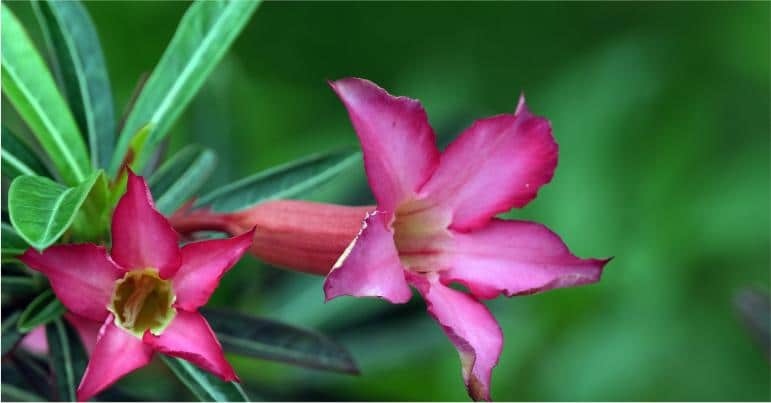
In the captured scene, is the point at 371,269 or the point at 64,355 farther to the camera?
the point at 64,355

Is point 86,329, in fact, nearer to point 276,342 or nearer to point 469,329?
point 276,342

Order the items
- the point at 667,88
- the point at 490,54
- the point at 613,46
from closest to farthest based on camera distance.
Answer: the point at 613,46
the point at 667,88
the point at 490,54

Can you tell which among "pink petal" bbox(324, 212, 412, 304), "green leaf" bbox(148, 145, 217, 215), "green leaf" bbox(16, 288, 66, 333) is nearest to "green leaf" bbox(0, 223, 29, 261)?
"green leaf" bbox(16, 288, 66, 333)

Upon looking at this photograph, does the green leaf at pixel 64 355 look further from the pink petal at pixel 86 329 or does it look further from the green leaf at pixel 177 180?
the green leaf at pixel 177 180

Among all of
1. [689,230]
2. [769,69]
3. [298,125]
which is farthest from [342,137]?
[769,69]

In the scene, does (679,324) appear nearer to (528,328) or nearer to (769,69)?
(528,328)

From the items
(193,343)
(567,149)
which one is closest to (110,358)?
(193,343)

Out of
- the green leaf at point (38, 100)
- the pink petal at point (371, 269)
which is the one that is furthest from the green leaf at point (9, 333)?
the pink petal at point (371, 269)

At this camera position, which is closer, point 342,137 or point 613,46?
point 342,137
